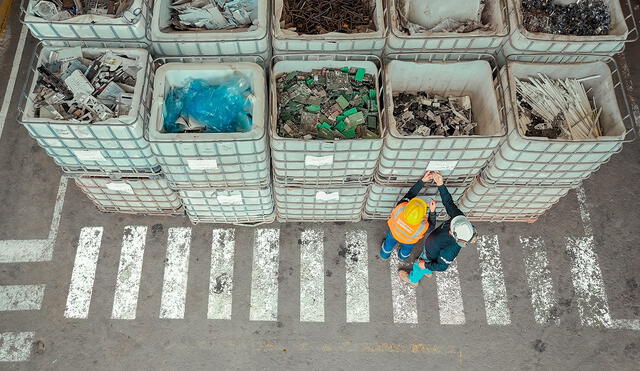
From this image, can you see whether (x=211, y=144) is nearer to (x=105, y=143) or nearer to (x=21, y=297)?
(x=105, y=143)

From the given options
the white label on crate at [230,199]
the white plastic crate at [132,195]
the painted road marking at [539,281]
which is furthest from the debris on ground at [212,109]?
the painted road marking at [539,281]

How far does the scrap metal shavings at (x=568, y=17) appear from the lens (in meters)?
6.03

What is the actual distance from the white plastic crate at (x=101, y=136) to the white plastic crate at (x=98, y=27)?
5.9 inches

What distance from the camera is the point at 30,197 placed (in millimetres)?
7695

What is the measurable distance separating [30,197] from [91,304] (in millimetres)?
2119

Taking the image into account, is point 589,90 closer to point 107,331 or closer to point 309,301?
point 309,301

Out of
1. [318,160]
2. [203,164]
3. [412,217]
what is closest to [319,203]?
[318,160]

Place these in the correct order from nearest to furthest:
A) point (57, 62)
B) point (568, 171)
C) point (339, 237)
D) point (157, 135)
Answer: point (157, 135), point (57, 62), point (568, 171), point (339, 237)

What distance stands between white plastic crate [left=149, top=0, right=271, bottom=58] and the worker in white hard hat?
2594 millimetres

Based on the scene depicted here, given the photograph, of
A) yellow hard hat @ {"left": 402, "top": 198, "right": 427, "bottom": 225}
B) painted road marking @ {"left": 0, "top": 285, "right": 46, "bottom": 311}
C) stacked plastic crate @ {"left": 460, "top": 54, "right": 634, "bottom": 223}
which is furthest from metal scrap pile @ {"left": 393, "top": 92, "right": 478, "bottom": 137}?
painted road marking @ {"left": 0, "top": 285, "right": 46, "bottom": 311}

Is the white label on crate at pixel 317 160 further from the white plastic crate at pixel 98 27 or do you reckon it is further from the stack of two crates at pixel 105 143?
the white plastic crate at pixel 98 27

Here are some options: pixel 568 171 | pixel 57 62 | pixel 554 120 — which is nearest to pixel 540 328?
pixel 568 171

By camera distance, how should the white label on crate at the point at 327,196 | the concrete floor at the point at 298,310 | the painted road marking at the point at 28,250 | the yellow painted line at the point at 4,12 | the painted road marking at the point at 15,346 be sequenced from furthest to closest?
the yellow painted line at the point at 4,12
the painted road marking at the point at 28,250
the concrete floor at the point at 298,310
the painted road marking at the point at 15,346
the white label on crate at the point at 327,196

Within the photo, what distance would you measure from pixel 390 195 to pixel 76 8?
4.57 meters
